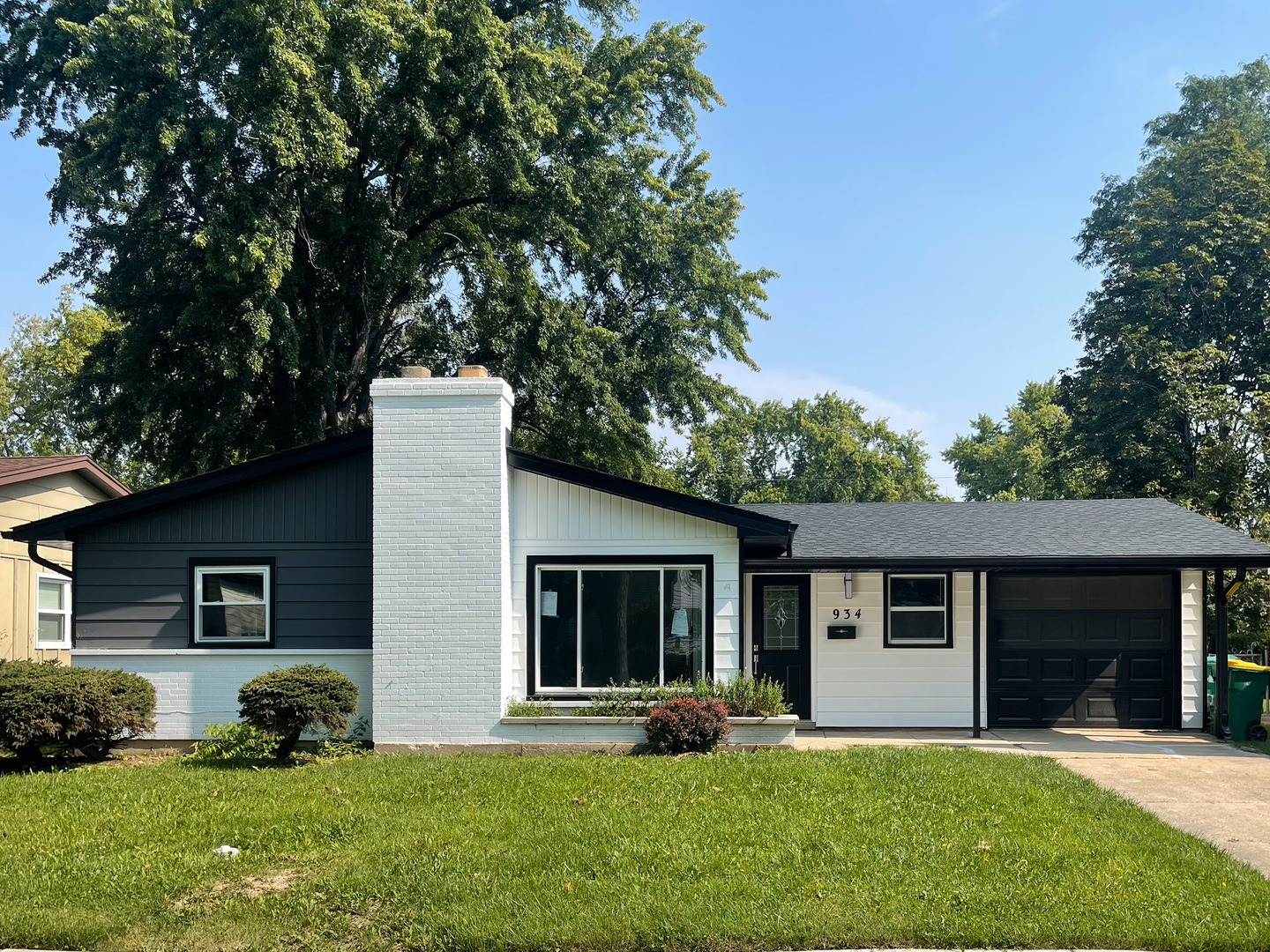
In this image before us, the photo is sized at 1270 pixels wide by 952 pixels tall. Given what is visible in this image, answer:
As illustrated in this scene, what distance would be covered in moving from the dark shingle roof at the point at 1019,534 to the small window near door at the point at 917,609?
0.59m

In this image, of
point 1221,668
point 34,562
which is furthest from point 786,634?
point 34,562

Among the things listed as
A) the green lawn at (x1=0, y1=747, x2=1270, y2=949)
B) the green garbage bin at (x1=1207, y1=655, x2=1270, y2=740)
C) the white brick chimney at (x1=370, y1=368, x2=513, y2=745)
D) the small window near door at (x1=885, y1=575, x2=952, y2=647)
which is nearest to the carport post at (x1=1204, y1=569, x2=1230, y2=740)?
the green garbage bin at (x1=1207, y1=655, x2=1270, y2=740)

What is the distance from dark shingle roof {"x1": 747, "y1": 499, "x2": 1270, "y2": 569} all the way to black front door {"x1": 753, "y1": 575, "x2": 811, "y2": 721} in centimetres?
73

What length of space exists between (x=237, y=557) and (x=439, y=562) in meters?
2.69

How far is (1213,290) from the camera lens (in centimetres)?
2762

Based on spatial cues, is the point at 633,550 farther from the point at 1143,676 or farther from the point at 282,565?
the point at 1143,676

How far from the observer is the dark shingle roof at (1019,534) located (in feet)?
42.1

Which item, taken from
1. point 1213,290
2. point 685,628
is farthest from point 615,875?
point 1213,290

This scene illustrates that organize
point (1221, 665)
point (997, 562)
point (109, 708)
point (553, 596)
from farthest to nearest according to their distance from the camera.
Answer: point (1221, 665), point (997, 562), point (553, 596), point (109, 708)

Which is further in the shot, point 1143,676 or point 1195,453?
point 1195,453

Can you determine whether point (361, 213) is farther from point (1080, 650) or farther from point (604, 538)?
point (1080, 650)

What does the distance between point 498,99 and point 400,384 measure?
28.4 feet

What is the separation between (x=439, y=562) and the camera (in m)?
11.8

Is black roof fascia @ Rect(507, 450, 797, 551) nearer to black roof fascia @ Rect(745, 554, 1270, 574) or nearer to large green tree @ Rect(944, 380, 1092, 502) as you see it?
black roof fascia @ Rect(745, 554, 1270, 574)
